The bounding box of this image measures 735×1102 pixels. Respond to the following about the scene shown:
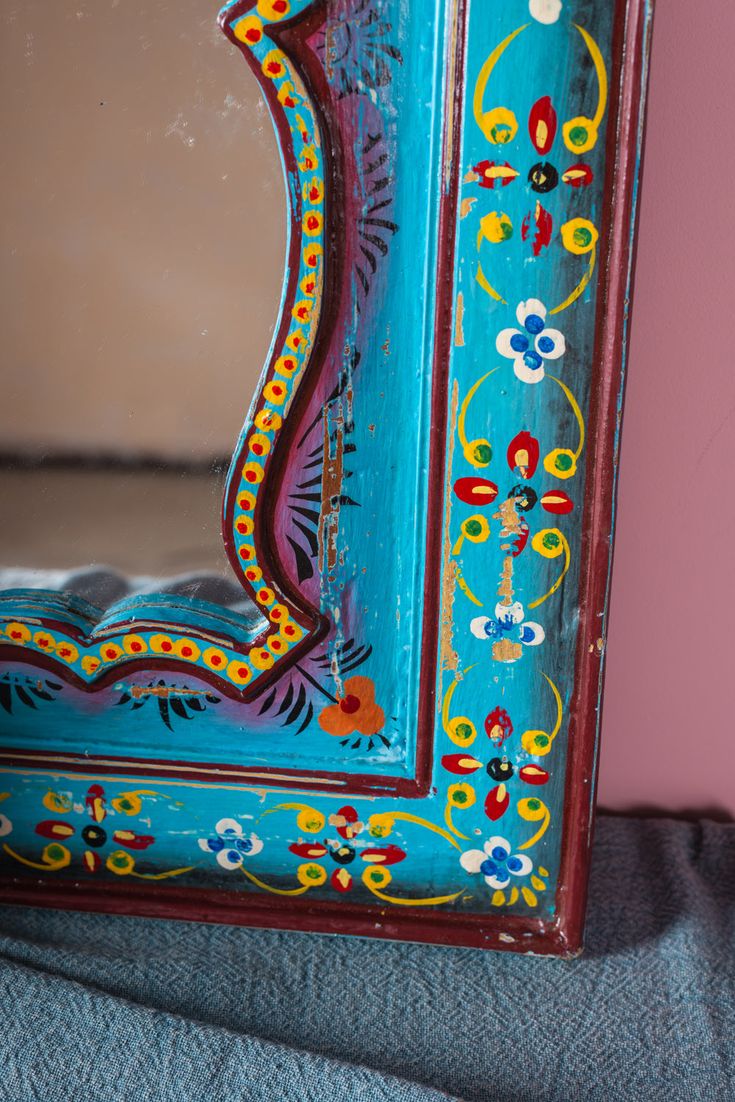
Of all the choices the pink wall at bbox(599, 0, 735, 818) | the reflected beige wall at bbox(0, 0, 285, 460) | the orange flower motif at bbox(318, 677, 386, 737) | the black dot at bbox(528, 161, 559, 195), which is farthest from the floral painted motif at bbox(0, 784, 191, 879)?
the black dot at bbox(528, 161, 559, 195)

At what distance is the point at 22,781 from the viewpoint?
2.92 feet

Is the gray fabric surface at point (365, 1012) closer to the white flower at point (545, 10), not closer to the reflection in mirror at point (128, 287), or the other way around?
the reflection in mirror at point (128, 287)

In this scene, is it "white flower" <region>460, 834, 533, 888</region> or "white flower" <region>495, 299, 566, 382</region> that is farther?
"white flower" <region>460, 834, 533, 888</region>

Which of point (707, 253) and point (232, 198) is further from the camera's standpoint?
point (707, 253)

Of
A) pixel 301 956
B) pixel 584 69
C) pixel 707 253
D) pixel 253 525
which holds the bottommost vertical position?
pixel 301 956

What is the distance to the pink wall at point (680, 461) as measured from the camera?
0.83m

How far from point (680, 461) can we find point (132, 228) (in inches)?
21.7

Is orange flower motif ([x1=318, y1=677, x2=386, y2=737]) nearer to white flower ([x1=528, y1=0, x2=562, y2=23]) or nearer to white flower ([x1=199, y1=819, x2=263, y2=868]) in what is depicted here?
white flower ([x1=199, y1=819, x2=263, y2=868])

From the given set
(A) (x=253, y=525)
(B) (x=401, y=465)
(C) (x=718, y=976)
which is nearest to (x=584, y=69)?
(B) (x=401, y=465)

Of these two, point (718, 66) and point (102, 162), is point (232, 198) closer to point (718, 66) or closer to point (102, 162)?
point (102, 162)

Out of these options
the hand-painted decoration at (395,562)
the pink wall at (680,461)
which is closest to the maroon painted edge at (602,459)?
the hand-painted decoration at (395,562)

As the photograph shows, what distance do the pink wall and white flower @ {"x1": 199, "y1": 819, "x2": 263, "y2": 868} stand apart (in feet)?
1.30

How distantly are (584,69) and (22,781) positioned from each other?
778mm

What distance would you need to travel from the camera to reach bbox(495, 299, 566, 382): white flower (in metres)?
0.74
